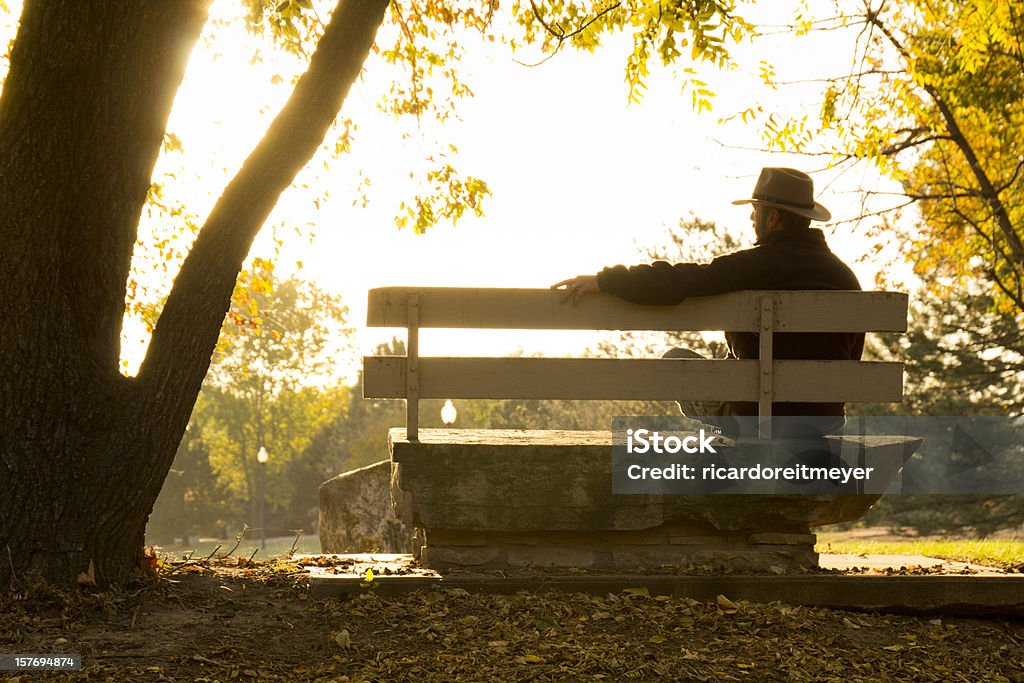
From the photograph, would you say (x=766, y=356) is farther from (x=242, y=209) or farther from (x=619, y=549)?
(x=242, y=209)

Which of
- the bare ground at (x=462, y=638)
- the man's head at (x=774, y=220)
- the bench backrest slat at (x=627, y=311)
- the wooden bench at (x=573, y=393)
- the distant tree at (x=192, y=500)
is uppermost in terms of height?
the man's head at (x=774, y=220)

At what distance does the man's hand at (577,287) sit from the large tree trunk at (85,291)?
6.38 feet

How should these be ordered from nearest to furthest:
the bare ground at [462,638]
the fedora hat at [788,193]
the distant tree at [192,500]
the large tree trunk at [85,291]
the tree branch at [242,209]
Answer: the bare ground at [462,638] < the large tree trunk at [85,291] < the tree branch at [242,209] < the fedora hat at [788,193] < the distant tree at [192,500]

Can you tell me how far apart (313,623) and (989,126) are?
11.9 meters

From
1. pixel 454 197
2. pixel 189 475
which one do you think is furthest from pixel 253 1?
pixel 189 475

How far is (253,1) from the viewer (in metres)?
9.69

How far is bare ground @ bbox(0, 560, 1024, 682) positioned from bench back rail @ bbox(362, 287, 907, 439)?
3.85 feet

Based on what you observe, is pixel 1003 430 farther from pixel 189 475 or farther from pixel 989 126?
pixel 189 475

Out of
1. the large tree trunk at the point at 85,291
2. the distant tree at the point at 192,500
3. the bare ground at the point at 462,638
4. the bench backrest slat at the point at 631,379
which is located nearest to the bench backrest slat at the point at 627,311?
the bench backrest slat at the point at 631,379

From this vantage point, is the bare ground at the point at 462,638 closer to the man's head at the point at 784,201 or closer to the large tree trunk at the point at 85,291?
the large tree trunk at the point at 85,291

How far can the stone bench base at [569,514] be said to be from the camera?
19.5 feet

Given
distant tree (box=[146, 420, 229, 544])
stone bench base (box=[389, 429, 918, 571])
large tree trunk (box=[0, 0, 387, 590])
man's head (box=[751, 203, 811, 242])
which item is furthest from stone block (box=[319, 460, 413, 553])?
distant tree (box=[146, 420, 229, 544])

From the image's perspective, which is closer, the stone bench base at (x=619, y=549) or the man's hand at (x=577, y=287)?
the man's hand at (x=577, y=287)

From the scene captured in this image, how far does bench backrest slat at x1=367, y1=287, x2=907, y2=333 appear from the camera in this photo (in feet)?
19.6
